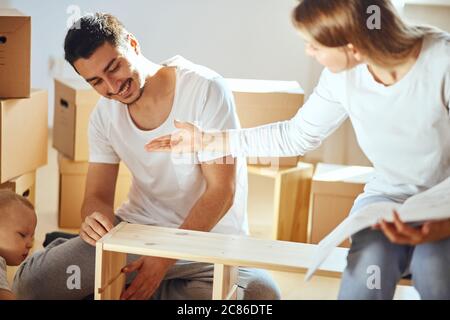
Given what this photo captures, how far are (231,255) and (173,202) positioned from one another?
515mm

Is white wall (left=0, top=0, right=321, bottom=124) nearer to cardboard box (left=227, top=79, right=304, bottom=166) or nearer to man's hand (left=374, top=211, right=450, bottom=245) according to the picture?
cardboard box (left=227, top=79, right=304, bottom=166)

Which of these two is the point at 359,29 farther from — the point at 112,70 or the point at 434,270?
the point at 112,70

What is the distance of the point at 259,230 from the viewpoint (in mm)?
3154

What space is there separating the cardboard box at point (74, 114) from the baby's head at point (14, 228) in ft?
3.28

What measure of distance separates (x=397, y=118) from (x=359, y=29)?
0.20 m

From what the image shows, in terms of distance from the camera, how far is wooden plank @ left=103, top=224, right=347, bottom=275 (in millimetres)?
1659

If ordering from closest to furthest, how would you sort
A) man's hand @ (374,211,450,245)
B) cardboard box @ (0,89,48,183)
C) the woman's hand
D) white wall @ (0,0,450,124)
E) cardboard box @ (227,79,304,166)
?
man's hand @ (374,211,450,245)
the woman's hand
cardboard box @ (0,89,48,183)
cardboard box @ (227,79,304,166)
white wall @ (0,0,450,124)

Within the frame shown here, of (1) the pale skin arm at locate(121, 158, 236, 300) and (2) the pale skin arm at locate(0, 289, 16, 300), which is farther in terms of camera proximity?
(1) the pale skin arm at locate(121, 158, 236, 300)

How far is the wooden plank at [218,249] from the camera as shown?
1659 mm

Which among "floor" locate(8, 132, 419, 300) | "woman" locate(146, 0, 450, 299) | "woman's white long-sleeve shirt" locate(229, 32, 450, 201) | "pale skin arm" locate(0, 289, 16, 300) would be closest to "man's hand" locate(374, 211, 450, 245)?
"woman" locate(146, 0, 450, 299)

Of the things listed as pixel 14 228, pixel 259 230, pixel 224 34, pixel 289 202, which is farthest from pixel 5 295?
pixel 224 34

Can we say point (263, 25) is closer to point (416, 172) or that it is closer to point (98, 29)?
point (98, 29)

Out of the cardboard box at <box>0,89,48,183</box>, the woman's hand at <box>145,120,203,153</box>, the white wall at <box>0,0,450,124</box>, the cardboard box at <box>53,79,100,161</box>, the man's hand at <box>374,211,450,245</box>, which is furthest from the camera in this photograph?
the white wall at <box>0,0,450,124</box>

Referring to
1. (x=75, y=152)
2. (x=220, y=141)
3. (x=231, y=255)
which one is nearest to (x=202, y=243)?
(x=231, y=255)
